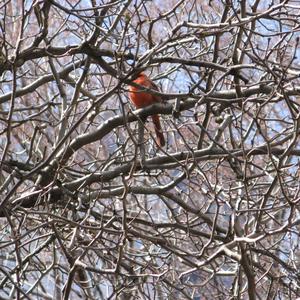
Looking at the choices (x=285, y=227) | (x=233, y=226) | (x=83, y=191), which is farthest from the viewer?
(x=83, y=191)

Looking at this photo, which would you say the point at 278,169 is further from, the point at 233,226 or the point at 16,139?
the point at 16,139

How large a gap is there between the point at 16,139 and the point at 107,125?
22.0 ft

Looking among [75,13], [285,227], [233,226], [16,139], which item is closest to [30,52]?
[75,13]

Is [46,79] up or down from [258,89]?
up

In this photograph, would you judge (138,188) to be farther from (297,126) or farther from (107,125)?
(297,126)

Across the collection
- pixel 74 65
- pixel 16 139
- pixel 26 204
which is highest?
pixel 16 139

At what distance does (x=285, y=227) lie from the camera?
3557 mm

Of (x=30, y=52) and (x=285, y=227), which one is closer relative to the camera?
(x=285, y=227)

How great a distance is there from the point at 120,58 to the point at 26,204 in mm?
1502

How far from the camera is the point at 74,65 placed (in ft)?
18.4

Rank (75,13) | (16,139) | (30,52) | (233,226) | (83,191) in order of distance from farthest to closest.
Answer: (16,139) < (83,191) < (30,52) < (75,13) < (233,226)

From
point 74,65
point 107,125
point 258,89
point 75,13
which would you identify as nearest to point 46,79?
point 74,65

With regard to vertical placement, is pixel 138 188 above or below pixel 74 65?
below

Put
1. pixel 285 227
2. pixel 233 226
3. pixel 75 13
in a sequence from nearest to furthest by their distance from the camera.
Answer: pixel 285 227
pixel 233 226
pixel 75 13
